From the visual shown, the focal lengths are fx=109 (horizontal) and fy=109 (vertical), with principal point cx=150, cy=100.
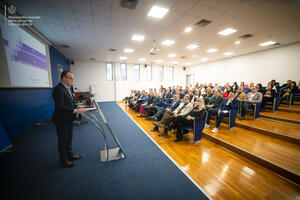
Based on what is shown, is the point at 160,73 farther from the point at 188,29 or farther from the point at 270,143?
the point at 270,143

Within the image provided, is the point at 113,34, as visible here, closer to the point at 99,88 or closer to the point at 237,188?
the point at 237,188

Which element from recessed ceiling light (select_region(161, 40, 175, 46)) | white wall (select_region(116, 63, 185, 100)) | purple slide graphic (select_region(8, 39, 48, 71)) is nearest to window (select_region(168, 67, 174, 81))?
white wall (select_region(116, 63, 185, 100))

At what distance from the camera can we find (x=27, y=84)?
359cm

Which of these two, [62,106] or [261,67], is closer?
[62,106]

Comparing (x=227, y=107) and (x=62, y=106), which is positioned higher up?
(x=62, y=106)

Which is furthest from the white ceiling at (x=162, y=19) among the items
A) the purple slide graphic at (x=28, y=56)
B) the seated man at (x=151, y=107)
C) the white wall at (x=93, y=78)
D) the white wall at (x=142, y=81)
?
the white wall at (x=142, y=81)

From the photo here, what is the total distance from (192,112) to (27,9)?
18.0ft

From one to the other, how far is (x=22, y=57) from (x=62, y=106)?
10.9 ft

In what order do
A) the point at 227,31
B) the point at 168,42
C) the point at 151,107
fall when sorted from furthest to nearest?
the point at 168,42 → the point at 151,107 → the point at 227,31

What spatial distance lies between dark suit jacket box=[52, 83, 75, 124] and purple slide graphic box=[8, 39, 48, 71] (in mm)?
2754

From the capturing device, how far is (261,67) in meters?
7.45

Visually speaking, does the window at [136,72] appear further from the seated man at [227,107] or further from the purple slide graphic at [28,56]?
the seated man at [227,107]

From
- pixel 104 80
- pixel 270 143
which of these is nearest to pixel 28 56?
pixel 104 80

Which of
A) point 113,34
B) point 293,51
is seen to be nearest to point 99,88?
point 113,34
